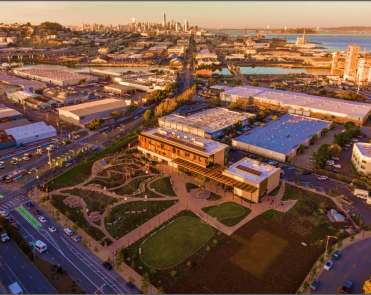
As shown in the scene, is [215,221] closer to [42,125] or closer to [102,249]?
[102,249]

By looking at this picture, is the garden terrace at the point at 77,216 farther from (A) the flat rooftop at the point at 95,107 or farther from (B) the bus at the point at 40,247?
(A) the flat rooftop at the point at 95,107

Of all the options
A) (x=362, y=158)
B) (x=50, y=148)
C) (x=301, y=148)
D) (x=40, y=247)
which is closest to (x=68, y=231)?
(x=40, y=247)

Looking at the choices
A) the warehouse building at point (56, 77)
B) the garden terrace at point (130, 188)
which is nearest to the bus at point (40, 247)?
the garden terrace at point (130, 188)

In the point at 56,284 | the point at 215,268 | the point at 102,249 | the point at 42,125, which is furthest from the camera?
the point at 42,125

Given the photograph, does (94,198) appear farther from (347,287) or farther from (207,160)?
(347,287)

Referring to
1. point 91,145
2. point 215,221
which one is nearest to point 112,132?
point 91,145
